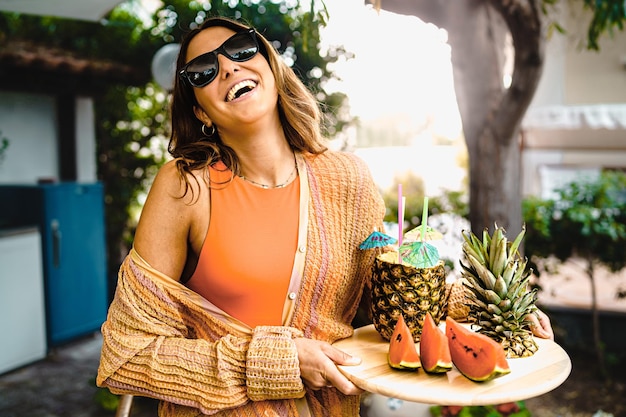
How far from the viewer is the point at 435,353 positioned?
1529 mm

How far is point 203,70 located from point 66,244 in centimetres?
553

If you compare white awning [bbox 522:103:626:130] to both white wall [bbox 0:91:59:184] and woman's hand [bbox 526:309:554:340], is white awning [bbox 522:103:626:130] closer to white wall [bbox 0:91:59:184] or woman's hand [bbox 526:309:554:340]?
woman's hand [bbox 526:309:554:340]

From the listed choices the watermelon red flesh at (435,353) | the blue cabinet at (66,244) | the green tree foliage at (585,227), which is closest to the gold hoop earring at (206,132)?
the watermelon red flesh at (435,353)

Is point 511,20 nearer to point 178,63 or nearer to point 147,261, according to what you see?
point 178,63

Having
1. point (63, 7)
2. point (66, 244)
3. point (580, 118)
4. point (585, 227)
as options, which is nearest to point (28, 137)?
point (66, 244)

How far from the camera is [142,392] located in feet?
5.69

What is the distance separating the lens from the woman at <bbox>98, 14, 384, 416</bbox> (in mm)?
1703

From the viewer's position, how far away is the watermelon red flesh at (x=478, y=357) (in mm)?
1456

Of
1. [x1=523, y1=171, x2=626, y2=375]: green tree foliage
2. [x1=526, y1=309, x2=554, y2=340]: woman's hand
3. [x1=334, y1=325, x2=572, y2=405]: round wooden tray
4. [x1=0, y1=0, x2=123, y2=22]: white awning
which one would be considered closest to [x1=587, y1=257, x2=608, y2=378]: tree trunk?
[x1=523, y1=171, x2=626, y2=375]: green tree foliage

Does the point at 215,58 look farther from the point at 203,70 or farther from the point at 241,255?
the point at 241,255

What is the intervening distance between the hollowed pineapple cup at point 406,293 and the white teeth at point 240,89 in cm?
72

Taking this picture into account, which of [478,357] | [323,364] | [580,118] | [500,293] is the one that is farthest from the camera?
[580,118]

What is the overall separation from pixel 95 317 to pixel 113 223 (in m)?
1.64

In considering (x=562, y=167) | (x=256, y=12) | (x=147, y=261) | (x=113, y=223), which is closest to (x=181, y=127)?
(x=147, y=261)
